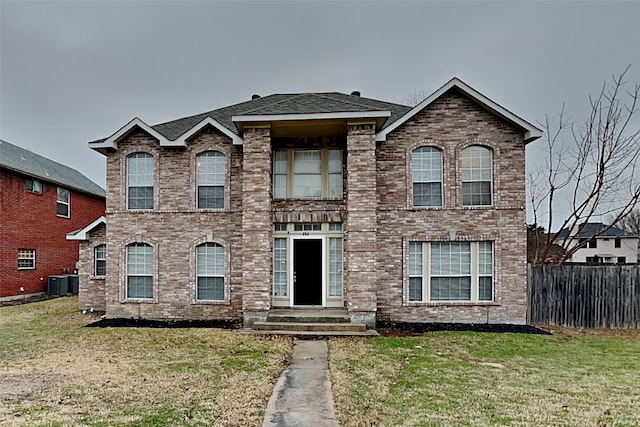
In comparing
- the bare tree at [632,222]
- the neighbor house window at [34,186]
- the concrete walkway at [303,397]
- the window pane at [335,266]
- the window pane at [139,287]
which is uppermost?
the neighbor house window at [34,186]

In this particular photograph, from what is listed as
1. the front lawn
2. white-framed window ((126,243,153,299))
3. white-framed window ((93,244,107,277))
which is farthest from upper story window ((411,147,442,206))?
white-framed window ((93,244,107,277))

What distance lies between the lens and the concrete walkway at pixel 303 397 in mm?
4715

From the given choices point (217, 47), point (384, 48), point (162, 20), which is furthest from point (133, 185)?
point (384, 48)

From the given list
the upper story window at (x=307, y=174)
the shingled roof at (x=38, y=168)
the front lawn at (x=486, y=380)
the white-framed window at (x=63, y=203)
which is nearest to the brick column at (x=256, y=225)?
the upper story window at (x=307, y=174)

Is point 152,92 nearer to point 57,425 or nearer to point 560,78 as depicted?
point 560,78

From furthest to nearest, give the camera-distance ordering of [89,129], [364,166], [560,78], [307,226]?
[89,129] < [560,78] < [307,226] < [364,166]

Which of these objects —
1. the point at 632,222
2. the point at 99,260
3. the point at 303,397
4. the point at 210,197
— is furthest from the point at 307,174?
the point at 632,222

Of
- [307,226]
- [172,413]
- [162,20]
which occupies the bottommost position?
[172,413]

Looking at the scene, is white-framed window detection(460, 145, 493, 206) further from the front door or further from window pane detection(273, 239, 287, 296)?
window pane detection(273, 239, 287, 296)

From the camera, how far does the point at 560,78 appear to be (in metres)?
20.3

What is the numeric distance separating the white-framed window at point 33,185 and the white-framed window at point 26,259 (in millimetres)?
2696

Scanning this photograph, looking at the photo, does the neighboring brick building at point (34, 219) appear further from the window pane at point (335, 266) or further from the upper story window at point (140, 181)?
the window pane at point (335, 266)

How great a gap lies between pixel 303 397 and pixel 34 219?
17678 millimetres

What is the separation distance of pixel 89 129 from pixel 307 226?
2944 cm
